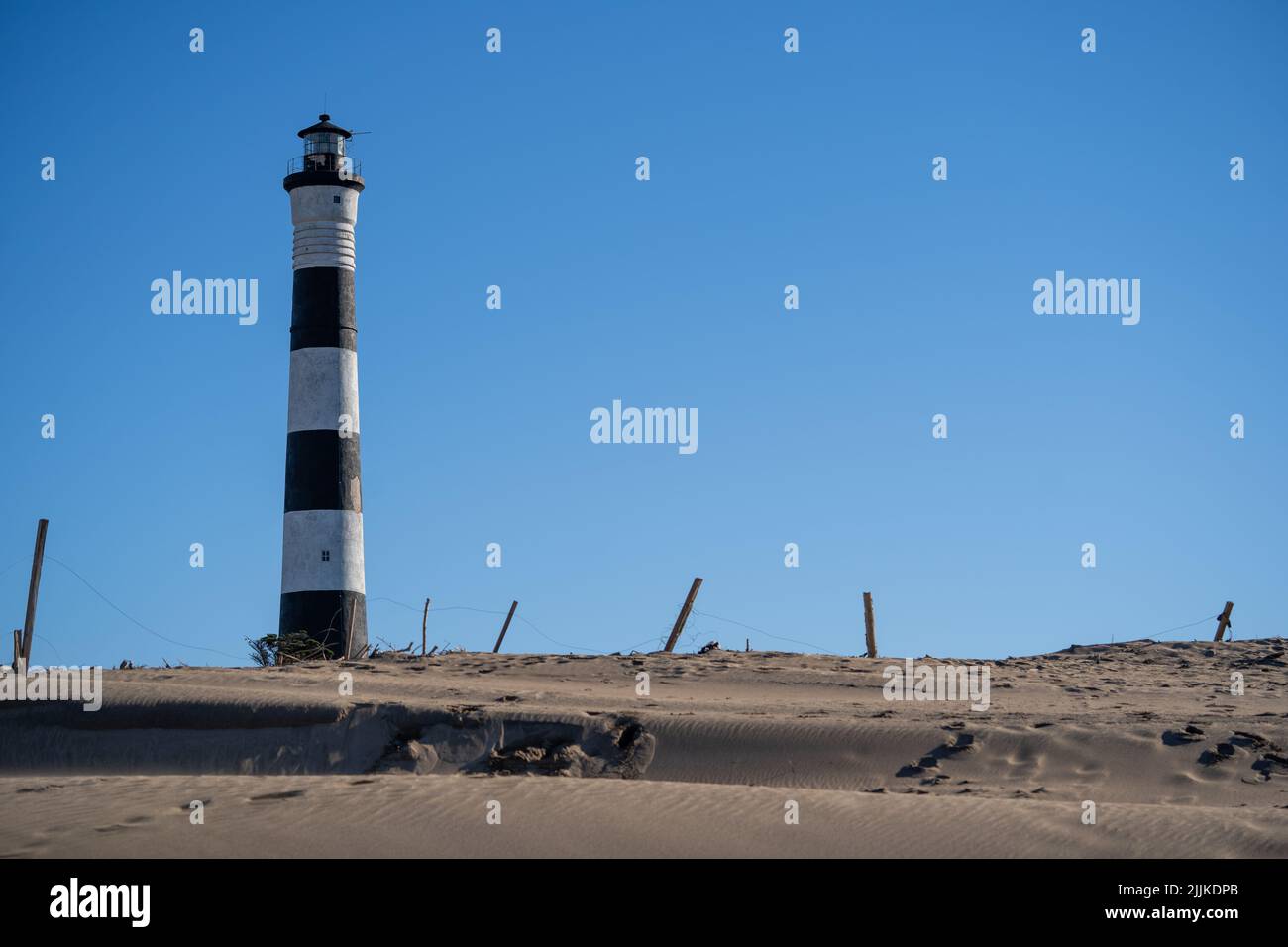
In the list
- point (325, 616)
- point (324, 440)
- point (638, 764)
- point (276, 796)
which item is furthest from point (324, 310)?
point (276, 796)

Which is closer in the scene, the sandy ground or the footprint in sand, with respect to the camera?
the sandy ground

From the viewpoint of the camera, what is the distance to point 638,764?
14750 mm

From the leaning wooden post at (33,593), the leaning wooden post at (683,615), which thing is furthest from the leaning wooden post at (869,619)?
the leaning wooden post at (33,593)

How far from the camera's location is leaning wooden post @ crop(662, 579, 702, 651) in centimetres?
2314

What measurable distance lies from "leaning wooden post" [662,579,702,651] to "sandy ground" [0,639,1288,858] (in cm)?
283

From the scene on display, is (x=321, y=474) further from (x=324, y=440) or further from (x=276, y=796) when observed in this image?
(x=276, y=796)

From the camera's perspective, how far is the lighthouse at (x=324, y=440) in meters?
26.9

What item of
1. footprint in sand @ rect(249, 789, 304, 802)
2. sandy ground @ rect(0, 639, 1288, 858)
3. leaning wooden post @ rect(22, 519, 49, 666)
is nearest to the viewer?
sandy ground @ rect(0, 639, 1288, 858)

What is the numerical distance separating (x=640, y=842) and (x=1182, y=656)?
1301 centimetres

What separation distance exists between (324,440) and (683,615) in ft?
25.2

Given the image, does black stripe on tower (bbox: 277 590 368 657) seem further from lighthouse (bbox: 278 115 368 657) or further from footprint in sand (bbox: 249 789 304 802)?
footprint in sand (bbox: 249 789 304 802)

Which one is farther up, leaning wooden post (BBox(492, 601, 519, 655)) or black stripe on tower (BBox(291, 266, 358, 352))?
black stripe on tower (BBox(291, 266, 358, 352))

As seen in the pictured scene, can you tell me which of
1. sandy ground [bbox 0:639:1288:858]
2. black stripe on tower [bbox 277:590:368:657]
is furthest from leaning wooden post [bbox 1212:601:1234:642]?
black stripe on tower [bbox 277:590:368:657]
